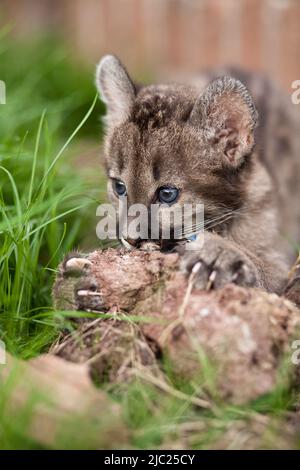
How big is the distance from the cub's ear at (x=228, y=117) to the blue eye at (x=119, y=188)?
567mm

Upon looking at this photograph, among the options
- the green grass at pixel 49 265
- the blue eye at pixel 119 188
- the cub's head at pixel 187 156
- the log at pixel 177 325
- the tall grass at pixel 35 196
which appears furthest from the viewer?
the blue eye at pixel 119 188

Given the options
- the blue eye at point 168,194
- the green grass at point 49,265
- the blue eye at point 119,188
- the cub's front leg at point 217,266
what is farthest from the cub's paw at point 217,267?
the blue eye at point 119,188

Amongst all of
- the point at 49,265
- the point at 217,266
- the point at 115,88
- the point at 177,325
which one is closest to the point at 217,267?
the point at 217,266

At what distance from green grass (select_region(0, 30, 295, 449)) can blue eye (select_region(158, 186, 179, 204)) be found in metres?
0.54

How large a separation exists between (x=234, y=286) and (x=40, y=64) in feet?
17.2

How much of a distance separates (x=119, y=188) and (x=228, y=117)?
2.57ft

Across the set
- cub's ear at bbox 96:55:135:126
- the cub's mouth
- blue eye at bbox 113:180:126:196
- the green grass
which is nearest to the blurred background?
the green grass

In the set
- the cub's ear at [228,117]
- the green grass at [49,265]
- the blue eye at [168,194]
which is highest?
the cub's ear at [228,117]

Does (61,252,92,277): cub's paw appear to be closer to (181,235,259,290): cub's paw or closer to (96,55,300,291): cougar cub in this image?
(96,55,300,291): cougar cub

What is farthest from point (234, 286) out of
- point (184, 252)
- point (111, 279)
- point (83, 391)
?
point (83, 391)

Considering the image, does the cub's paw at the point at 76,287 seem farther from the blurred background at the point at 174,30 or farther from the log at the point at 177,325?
the blurred background at the point at 174,30

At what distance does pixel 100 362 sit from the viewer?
328cm

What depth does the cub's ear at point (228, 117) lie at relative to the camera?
400 cm
